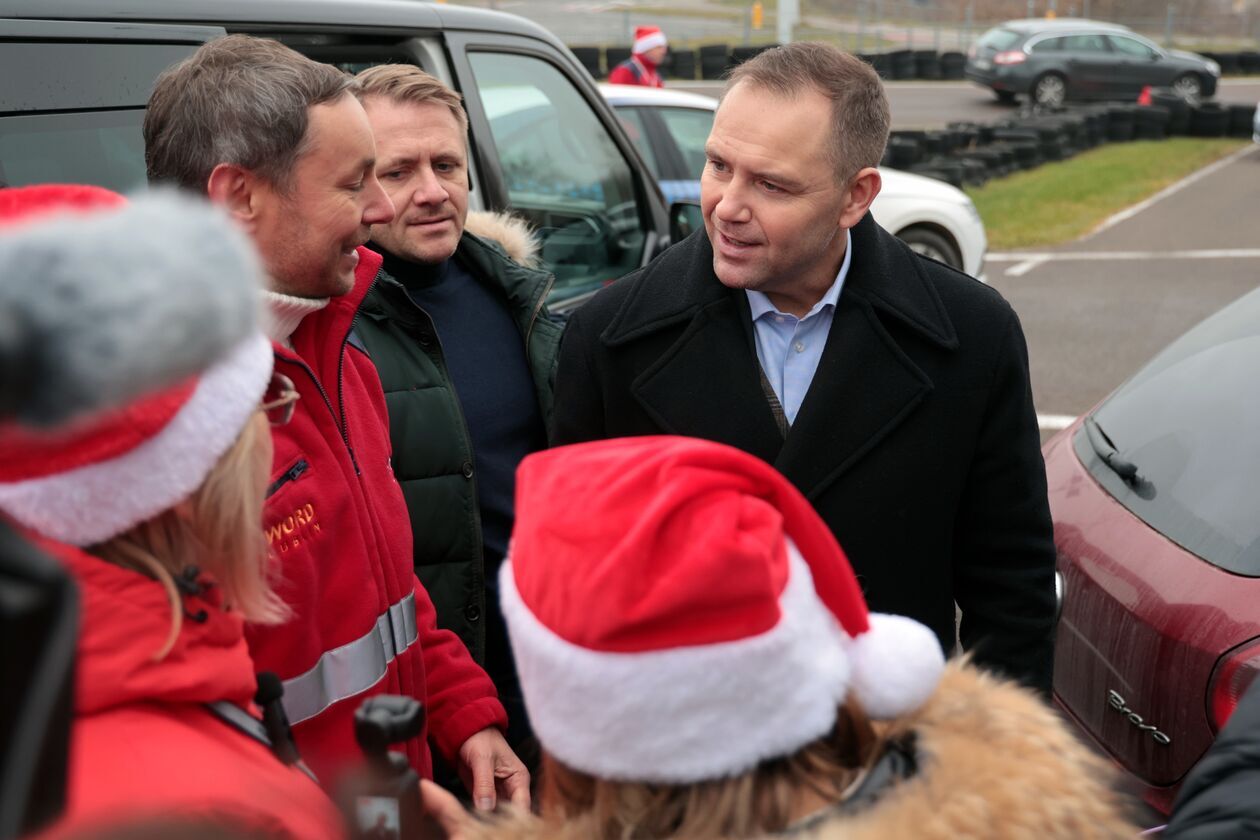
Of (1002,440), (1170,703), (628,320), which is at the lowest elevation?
(1170,703)

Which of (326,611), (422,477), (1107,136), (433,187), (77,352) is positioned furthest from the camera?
(1107,136)

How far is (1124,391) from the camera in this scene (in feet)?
11.6

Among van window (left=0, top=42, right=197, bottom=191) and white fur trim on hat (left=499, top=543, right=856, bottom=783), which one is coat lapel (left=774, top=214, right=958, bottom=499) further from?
van window (left=0, top=42, right=197, bottom=191)

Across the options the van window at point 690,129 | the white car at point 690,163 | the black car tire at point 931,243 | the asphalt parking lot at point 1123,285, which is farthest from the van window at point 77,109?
the black car tire at point 931,243

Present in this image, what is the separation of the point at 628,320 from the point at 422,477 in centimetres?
59

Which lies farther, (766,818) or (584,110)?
(584,110)

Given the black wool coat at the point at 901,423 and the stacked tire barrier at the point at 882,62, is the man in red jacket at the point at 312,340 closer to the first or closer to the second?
the black wool coat at the point at 901,423

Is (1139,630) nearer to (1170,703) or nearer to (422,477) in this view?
(1170,703)

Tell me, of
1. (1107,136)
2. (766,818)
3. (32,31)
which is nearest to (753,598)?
(766,818)

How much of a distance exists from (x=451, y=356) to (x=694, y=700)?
5.84ft

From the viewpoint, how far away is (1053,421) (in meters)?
7.23

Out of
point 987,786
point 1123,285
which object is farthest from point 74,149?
point 1123,285

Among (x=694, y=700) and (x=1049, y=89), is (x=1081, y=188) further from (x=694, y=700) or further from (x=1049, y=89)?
(x=694, y=700)

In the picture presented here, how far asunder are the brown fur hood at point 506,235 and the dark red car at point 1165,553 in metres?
1.60
